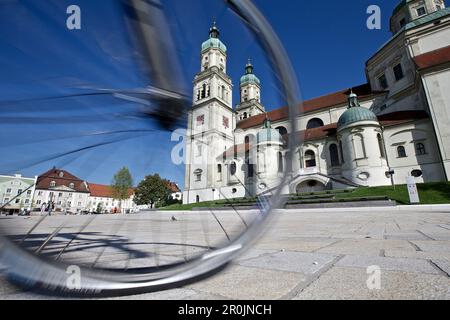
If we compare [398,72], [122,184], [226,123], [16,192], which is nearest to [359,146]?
[398,72]

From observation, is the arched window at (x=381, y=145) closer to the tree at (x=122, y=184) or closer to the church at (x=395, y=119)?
the church at (x=395, y=119)

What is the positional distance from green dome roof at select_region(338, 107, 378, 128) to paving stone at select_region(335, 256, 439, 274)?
25854 millimetres

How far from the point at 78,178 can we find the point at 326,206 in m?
16.3

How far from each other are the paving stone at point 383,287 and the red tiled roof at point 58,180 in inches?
40.6

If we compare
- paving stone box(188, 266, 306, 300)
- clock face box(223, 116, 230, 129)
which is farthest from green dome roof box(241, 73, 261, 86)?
paving stone box(188, 266, 306, 300)

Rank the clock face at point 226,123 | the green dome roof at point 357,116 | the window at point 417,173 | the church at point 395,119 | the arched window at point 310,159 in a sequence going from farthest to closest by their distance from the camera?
the arched window at point 310,159 < the green dome roof at point 357,116 < the window at point 417,173 < the church at point 395,119 < the clock face at point 226,123

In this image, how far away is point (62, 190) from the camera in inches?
28.6

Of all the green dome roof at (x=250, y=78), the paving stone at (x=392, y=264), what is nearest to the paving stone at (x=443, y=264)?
the paving stone at (x=392, y=264)

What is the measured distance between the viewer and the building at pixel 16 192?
2.27ft

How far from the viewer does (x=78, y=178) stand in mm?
953

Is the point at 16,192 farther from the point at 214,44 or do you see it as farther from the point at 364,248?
the point at 364,248

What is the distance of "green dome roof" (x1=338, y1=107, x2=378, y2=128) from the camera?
23.0 meters

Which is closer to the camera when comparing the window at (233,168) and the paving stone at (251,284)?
the paving stone at (251,284)
